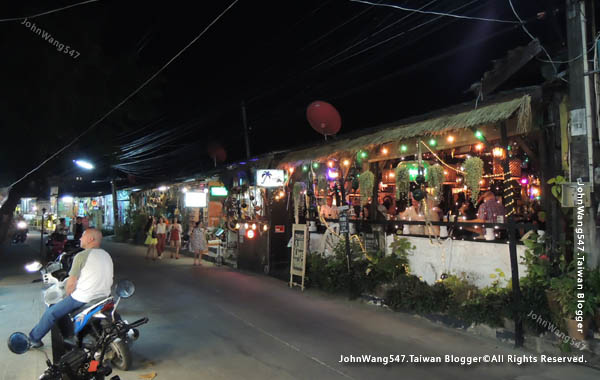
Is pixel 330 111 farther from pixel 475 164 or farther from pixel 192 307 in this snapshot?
pixel 192 307

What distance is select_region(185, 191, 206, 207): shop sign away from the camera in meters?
20.3

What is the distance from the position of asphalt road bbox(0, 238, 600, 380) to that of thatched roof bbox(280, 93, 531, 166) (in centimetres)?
373

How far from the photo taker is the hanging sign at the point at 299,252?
11977 mm

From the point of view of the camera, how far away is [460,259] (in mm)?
8914

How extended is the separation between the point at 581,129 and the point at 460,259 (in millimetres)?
3548

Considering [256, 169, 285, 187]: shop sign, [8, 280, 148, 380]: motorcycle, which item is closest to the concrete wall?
[256, 169, 285, 187]: shop sign

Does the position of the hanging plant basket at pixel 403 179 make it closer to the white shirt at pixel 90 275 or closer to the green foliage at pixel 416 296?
the green foliage at pixel 416 296

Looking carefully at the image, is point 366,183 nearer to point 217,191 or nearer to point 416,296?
point 416,296

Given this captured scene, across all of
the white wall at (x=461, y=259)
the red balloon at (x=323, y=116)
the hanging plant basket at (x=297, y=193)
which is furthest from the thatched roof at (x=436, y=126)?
the white wall at (x=461, y=259)

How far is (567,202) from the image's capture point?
6.45 meters

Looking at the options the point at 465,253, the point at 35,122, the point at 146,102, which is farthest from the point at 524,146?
the point at 35,122

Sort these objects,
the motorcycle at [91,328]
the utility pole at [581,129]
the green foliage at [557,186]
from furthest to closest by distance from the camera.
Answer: the green foliage at [557,186], the utility pole at [581,129], the motorcycle at [91,328]

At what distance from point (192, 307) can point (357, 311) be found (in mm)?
3792

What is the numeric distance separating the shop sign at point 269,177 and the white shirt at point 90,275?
7464mm
